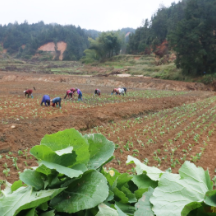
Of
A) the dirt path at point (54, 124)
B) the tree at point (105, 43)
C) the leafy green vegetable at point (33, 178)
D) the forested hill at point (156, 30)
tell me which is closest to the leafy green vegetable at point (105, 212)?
the leafy green vegetable at point (33, 178)

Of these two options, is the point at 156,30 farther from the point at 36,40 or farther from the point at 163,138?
the point at 163,138

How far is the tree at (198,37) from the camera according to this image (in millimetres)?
28625

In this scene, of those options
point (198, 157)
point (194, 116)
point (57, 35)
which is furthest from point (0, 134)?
point (57, 35)

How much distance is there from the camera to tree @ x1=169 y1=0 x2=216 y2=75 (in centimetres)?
2862

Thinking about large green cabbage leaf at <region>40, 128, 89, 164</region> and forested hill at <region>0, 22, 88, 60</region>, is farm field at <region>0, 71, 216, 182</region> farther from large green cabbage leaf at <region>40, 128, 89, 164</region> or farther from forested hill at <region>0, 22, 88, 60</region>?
→ forested hill at <region>0, 22, 88, 60</region>

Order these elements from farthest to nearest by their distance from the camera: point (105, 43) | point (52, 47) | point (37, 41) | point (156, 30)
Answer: point (52, 47) → point (37, 41) → point (156, 30) → point (105, 43)

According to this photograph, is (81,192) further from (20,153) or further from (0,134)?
(0,134)

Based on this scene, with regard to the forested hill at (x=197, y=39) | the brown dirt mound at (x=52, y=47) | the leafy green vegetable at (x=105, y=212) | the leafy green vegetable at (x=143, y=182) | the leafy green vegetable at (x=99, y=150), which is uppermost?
the brown dirt mound at (x=52, y=47)

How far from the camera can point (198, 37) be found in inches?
1116

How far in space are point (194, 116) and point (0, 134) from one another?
9.68 metres

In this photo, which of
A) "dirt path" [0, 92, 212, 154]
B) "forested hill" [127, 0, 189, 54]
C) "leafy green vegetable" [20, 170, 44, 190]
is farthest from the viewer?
"forested hill" [127, 0, 189, 54]

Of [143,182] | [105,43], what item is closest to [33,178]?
[143,182]

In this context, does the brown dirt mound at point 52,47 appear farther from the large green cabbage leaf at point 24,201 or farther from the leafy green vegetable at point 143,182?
the large green cabbage leaf at point 24,201

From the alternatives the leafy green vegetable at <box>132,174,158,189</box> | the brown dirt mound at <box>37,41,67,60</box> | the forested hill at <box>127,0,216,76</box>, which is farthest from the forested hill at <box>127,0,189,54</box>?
the leafy green vegetable at <box>132,174,158,189</box>
